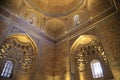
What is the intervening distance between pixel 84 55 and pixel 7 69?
6.33 m

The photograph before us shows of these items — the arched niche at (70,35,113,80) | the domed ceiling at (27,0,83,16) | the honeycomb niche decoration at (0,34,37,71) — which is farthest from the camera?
the domed ceiling at (27,0,83,16)

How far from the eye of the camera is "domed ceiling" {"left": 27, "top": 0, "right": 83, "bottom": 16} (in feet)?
42.1

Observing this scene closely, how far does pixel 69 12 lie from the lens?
12.8 metres

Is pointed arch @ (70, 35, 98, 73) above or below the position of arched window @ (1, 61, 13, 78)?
above

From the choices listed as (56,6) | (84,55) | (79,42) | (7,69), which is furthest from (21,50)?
(56,6)

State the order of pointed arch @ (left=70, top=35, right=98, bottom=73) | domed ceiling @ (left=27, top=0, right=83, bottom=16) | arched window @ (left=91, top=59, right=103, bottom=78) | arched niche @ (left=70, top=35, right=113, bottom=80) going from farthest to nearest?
domed ceiling @ (left=27, top=0, right=83, bottom=16) < pointed arch @ (left=70, top=35, right=98, bottom=73) < arched niche @ (left=70, top=35, right=113, bottom=80) < arched window @ (left=91, top=59, right=103, bottom=78)

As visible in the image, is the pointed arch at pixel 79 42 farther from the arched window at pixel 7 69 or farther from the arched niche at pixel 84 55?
the arched window at pixel 7 69

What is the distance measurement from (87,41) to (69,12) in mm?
4410

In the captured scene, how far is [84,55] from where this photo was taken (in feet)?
32.4

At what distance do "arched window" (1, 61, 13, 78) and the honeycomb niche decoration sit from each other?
1.61 feet

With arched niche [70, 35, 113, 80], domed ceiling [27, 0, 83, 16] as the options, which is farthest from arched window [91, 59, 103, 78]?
domed ceiling [27, 0, 83, 16]

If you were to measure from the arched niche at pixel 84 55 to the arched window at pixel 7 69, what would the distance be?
4.82m

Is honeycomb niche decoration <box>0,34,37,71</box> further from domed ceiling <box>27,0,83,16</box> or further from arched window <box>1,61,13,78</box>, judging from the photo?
domed ceiling <box>27,0,83,16</box>

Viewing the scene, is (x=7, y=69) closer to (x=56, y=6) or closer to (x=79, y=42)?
(x=79, y=42)
